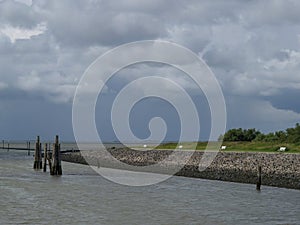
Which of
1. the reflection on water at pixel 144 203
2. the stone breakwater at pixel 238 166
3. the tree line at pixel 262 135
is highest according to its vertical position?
the tree line at pixel 262 135

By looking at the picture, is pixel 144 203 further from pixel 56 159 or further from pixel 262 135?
pixel 262 135

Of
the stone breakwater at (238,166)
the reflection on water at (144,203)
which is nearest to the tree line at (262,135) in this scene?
the stone breakwater at (238,166)

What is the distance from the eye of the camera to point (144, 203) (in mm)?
41969

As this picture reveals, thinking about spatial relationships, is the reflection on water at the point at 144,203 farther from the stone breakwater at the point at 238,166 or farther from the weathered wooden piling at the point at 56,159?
the stone breakwater at the point at 238,166

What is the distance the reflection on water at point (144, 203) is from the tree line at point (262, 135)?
3179 cm

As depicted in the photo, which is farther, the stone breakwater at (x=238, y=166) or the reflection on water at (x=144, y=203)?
the stone breakwater at (x=238, y=166)

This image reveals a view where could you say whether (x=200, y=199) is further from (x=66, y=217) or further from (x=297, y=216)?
(x=66, y=217)

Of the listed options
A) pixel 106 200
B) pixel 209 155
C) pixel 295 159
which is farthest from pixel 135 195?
pixel 209 155

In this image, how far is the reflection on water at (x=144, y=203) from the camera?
34.9m

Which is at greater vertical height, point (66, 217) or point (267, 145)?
point (267, 145)

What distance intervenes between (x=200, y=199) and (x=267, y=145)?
1586 inches

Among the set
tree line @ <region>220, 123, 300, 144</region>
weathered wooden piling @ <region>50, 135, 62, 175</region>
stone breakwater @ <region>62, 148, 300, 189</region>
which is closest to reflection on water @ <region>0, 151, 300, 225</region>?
weathered wooden piling @ <region>50, 135, 62, 175</region>

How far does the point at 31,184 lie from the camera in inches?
2164

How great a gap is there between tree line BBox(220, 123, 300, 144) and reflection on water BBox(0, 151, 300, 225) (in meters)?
31.8
